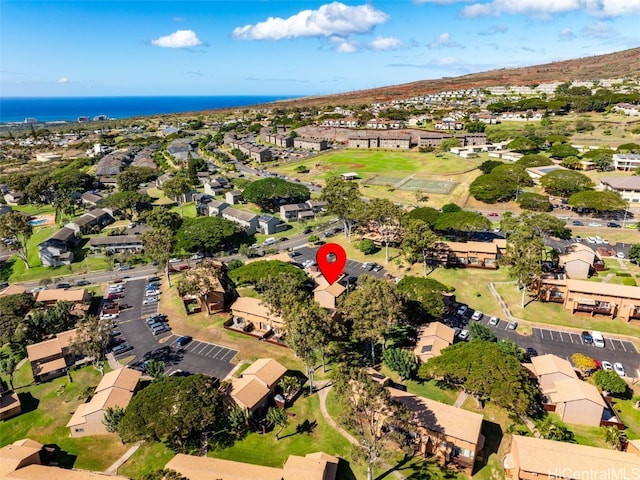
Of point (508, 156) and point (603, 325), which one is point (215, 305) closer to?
point (603, 325)

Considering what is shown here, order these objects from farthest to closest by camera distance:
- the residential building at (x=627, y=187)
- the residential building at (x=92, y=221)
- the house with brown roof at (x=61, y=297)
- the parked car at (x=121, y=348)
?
the residential building at (x=92, y=221), the residential building at (x=627, y=187), the house with brown roof at (x=61, y=297), the parked car at (x=121, y=348)

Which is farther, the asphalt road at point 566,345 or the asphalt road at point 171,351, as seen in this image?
the asphalt road at point 171,351

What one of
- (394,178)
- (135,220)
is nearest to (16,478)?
(135,220)

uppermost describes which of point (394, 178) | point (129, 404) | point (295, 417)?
point (394, 178)

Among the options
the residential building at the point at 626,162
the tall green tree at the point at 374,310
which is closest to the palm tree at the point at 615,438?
the tall green tree at the point at 374,310

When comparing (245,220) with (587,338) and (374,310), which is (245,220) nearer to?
(374,310)

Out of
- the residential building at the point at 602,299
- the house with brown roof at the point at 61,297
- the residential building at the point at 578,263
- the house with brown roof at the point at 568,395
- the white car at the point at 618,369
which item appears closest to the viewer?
the house with brown roof at the point at 568,395

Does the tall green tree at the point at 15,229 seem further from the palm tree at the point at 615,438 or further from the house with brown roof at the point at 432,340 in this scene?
the palm tree at the point at 615,438
